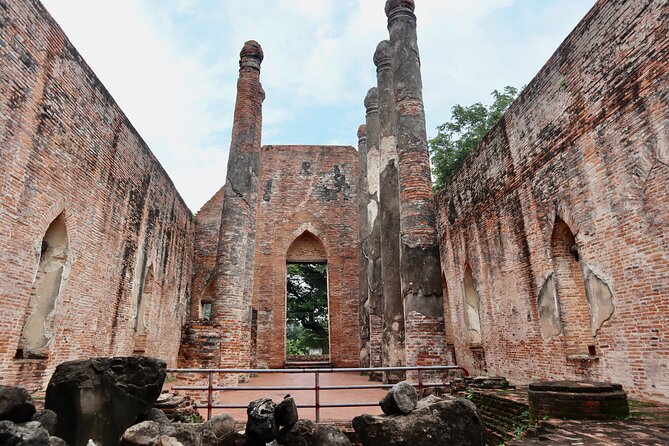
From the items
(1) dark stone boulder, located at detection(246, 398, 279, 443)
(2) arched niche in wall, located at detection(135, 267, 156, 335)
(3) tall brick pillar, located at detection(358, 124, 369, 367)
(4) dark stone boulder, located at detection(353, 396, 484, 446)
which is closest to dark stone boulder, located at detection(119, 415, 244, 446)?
(1) dark stone boulder, located at detection(246, 398, 279, 443)

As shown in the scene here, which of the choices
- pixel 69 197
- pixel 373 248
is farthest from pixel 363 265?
pixel 69 197

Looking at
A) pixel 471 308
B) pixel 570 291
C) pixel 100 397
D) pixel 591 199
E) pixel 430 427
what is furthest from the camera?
pixel 471 308

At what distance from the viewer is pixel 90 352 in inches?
372

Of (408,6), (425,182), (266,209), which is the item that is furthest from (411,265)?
(266,209)

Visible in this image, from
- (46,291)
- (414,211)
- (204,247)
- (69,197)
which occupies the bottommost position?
(46,291)

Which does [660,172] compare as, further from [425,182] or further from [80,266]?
[80,266]

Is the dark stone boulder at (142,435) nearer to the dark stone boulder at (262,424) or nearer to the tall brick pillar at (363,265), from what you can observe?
the dark stone boulder at (262,424)

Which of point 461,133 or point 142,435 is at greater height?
point 461,133

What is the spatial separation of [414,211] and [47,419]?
6.54m

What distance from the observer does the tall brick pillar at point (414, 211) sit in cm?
799

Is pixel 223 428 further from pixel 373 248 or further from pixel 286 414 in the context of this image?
pixel 373 248

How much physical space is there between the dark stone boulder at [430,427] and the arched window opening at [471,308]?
25.5ft

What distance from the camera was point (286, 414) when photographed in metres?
4.74

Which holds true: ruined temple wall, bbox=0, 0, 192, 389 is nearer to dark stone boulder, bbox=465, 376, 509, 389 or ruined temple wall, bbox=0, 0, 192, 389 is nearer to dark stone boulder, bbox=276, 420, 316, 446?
dark stone boulder, bbox=276, 420, 316, 446
